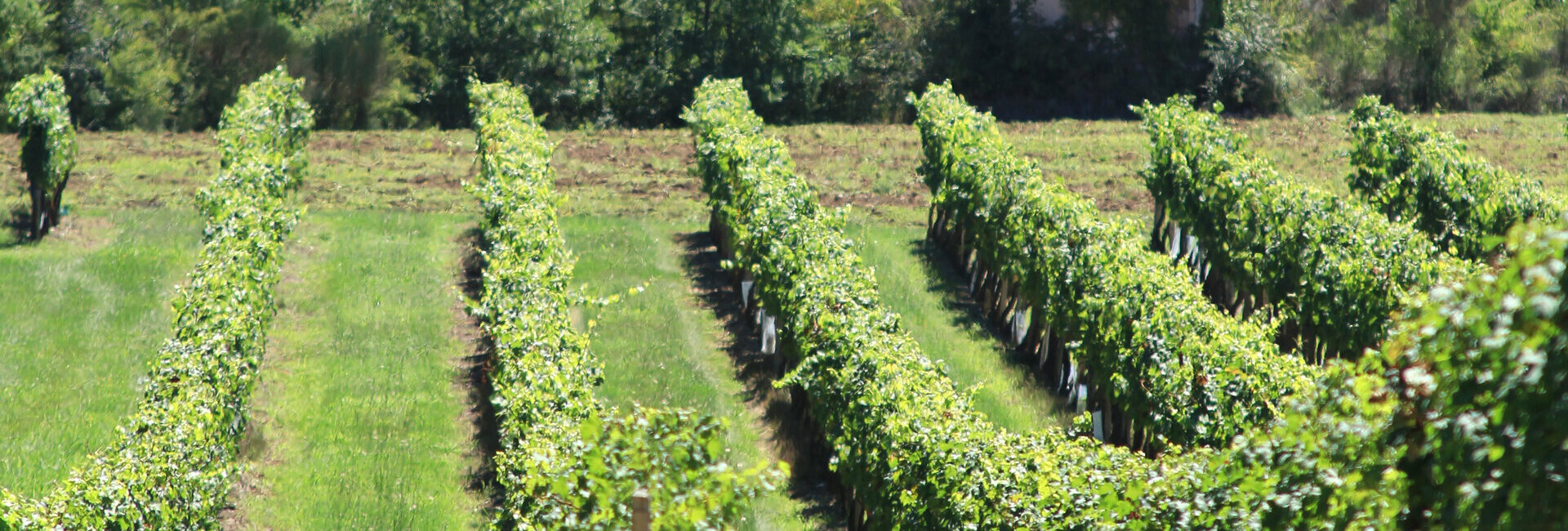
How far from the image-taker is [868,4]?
139 ft

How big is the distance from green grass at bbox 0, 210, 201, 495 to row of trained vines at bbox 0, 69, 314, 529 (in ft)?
→ 4.02

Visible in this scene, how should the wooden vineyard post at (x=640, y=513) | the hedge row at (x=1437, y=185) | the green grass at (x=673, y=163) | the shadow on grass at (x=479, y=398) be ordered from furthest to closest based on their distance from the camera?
1. the green grass at (x=673, y=163)
2. the hedge row at (x=1437, y=185)
3. the shadow on grass at (x=479, y=398)
4. the wooden vineyard post at (x=640, y=513)

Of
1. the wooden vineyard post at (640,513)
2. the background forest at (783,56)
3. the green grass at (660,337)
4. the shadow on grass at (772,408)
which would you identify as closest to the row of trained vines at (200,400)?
the green grass at (660,337)

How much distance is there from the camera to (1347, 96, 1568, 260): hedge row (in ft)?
53.8

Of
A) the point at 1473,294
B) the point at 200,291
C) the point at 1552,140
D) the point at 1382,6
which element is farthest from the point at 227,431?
the point at 1382,6

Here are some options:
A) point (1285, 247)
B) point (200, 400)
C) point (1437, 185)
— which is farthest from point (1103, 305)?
point (200, 400)

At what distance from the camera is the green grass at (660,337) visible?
14.8m

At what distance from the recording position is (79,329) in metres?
17.1

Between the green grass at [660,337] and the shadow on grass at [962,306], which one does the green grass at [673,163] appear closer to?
the green grass at [660,337]

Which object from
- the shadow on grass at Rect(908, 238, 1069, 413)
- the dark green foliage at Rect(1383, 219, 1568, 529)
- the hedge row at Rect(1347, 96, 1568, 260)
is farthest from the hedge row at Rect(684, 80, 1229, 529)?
the hedge row at Rect(1347, 96, 1568, 260)

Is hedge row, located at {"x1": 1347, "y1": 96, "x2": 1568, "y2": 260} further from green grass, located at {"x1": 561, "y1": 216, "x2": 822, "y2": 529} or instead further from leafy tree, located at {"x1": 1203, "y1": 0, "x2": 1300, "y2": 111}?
leafy tree, located at {"x1": 1203, "y1": 0, "x2": 1300, "y2": 111}

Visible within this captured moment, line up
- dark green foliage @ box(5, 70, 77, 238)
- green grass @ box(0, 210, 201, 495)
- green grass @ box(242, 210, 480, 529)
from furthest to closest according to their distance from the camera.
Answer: dark green foliage @ box(5, 70, 77, 238) → green grass @ box(0, 210, 201, 495) → green grass @ box(242, 210, 480, 529)

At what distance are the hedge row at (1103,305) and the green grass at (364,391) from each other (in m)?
6.43

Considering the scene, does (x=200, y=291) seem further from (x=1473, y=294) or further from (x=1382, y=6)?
(x=1382, y=6)
